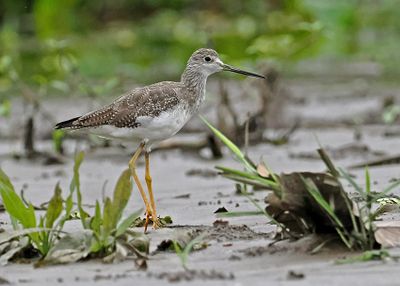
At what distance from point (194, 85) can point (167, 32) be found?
17.0 metres

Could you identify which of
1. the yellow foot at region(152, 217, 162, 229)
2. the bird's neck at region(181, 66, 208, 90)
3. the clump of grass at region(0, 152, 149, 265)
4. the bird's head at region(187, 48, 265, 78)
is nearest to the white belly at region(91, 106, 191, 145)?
the bird's neck at region(181, 66, 208, 90)

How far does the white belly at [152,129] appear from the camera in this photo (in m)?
6.75

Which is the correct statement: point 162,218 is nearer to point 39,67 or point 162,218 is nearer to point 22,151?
point 22,151

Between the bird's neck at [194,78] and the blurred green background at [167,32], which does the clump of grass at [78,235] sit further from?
the blurred green background at [167,32]

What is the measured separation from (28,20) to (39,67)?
21.5 ft

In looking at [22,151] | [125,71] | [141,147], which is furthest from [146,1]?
[141,147]

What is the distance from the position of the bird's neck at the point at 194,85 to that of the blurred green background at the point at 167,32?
9019 millimetres

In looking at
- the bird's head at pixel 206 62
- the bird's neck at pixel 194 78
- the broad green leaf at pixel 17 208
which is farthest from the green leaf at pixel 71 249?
the bird's head at pixel 206 62

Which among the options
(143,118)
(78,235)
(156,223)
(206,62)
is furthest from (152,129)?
(78,235)

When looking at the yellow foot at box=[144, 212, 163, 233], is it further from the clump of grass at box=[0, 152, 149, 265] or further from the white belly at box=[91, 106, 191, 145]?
the clump of grass at box=[0, 152, 149, 265]

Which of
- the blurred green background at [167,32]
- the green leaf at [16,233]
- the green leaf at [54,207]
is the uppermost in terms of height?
the blurred green background at [167,32]

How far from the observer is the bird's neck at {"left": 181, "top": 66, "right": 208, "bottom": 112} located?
23.6ft

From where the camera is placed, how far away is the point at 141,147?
6965 mm

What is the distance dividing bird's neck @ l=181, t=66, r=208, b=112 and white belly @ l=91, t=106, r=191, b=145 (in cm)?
28
